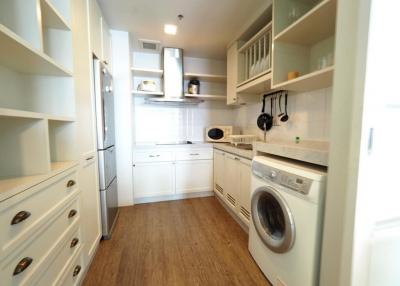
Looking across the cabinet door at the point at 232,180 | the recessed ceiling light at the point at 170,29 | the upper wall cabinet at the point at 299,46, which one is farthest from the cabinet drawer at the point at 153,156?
the upper wall cabinet at the point at 299,46

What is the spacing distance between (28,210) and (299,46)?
2.24 metres

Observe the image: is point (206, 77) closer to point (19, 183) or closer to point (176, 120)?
point (176, 120)

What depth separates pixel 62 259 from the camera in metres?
1.03

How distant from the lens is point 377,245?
2.52ft

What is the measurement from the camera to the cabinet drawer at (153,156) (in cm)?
256

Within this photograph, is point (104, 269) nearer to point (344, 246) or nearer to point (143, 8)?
point (344, 246)

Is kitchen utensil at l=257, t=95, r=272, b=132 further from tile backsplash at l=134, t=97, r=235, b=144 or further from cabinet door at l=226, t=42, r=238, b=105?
tile backsplash at l=134, t=97, r=235, b=144

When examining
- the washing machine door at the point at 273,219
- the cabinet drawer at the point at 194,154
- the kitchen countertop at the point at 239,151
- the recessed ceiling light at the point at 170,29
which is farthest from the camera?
the cabinet drawer at the point at 194,154

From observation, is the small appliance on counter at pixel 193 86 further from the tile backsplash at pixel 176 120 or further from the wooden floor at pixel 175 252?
the wooden floor at pixel 175 252

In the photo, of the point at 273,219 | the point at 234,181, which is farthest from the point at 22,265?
the point at 234,181

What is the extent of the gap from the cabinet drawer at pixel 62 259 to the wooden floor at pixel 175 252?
36cm

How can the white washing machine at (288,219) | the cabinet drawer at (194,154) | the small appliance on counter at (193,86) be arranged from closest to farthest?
the white washing machine at (288,219) < the cabinet drawer at (194,154) < the small appliance on counter at (193,86)

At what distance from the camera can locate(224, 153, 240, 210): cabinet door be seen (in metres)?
2.09

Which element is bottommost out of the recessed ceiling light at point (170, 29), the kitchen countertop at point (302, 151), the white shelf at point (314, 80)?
the kitchen countertop at point (302, 151)
